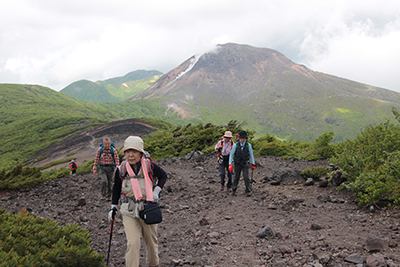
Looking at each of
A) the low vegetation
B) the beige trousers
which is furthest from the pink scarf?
the low vegetation

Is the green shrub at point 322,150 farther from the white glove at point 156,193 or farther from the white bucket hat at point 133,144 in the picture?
the white bucket hat at point 133,144

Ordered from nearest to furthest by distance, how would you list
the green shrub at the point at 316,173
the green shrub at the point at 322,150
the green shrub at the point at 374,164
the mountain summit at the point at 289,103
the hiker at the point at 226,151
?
the green shrub at the point at 374,164 < the green shrub at the point at 316,173 < the hiker at the point at 226,151 < the green shrub at the point at 322,150 < the mountain summit at the point at 289,103

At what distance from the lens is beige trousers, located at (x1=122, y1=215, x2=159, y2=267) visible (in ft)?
11.3

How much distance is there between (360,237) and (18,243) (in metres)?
4.69

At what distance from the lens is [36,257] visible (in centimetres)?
257

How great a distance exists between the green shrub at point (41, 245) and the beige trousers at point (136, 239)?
1.26 ft

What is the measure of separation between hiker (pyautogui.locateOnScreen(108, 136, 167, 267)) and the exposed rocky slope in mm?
972

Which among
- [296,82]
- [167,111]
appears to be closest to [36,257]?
[167,111]

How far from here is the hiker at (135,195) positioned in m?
3.46

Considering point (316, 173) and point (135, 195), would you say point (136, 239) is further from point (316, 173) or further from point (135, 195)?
point (316, 173)

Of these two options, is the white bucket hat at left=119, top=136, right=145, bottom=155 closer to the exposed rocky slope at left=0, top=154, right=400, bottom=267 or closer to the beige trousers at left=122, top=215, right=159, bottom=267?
the beige trousers at left=122, top=215, right=159, bottom=267

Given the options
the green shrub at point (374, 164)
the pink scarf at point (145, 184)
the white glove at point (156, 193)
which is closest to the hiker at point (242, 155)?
the green shrub at point (374, 164)

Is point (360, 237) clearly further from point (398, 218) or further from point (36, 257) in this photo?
point (36, 257)

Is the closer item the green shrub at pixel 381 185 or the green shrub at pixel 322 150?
the green shrub at pixel 381 185
